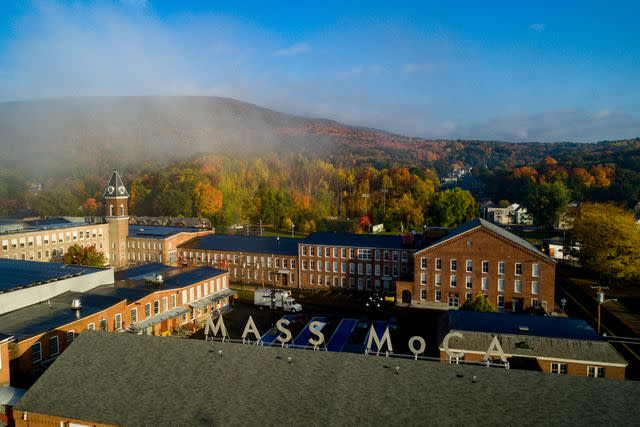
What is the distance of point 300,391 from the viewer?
19.0 meters

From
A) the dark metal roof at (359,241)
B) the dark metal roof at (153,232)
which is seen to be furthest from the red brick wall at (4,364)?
the dark metal roof at (153,232)

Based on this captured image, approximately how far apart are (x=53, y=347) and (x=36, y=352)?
124 cm

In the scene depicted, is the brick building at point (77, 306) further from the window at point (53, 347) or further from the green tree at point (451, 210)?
the green tree at point (451, 210)

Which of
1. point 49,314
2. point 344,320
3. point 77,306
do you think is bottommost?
point 344,320

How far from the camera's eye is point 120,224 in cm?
8138

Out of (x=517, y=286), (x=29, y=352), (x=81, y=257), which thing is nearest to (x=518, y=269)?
(x=517, y=286)

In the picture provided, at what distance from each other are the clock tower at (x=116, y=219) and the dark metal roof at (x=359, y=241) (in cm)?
3481

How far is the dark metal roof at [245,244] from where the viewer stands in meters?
68.6

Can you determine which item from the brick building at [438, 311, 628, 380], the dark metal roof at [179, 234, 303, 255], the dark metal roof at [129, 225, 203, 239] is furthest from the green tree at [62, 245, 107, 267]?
the brick building at [438, 311, 628, 380]

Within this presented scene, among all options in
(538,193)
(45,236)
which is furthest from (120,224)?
(538,193)

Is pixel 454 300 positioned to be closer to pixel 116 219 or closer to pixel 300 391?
pixel 300 391

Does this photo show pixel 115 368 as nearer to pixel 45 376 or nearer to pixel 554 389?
pixel 45 376

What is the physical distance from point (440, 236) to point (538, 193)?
6847cm

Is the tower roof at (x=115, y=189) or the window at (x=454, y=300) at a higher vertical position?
the tower roof at (x=115, y=189)
